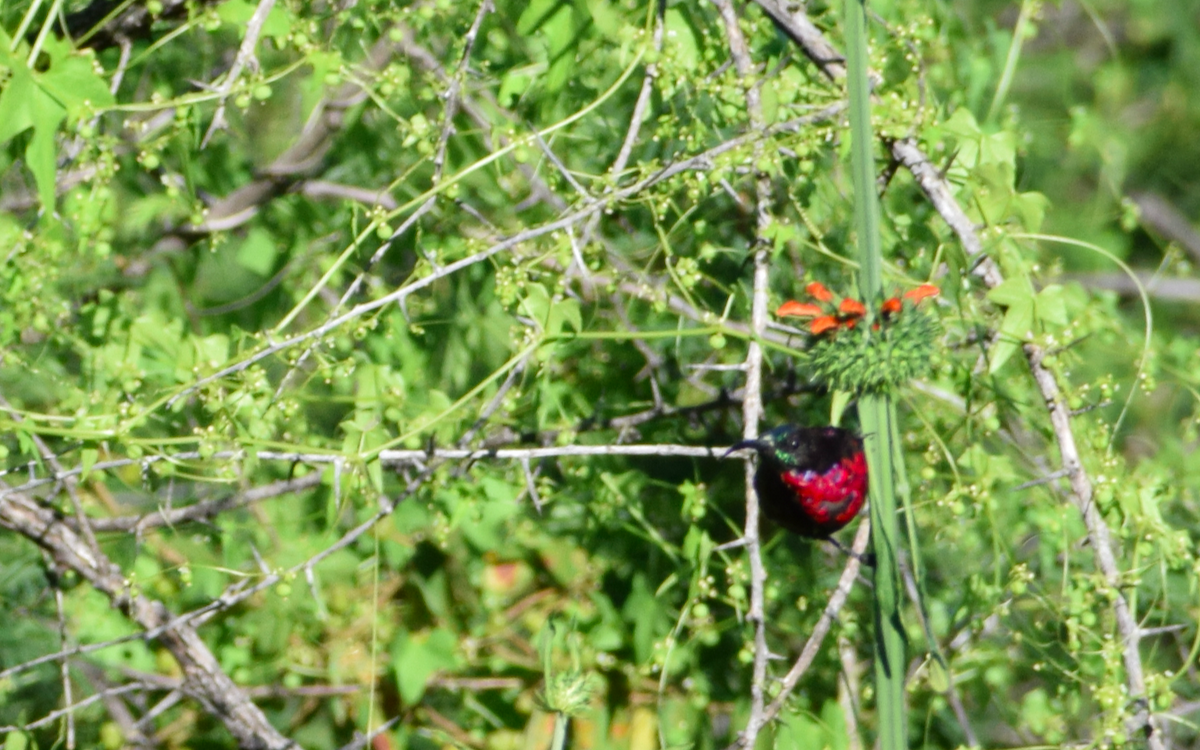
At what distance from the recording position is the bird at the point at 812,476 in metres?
1.01

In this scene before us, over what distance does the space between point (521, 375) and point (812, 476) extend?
45 cm

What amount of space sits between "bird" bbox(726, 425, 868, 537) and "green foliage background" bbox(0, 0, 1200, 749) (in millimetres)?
147

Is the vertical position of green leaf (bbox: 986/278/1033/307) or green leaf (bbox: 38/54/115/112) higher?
green leaf (bbox: 38/54/115/112)

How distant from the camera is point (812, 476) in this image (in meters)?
1.01

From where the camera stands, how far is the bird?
3.32 feet

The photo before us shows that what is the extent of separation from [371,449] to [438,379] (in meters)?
0.42

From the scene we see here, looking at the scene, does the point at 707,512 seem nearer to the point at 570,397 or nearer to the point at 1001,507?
the point at 570,397

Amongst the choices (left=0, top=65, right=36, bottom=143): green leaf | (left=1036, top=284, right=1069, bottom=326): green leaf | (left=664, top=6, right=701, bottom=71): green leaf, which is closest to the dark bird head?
(left=1036, top=284, right=1069, bottom=326): green leaf

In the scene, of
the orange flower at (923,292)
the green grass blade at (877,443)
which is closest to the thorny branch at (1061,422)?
the orange flower at (923,292)

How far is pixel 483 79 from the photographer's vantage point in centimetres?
138

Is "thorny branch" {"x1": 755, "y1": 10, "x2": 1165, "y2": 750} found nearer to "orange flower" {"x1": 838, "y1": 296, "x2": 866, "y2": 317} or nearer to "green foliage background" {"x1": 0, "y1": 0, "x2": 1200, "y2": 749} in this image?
"green foliage background" {"x1": 0, "y1": 0, "x2": 1200, "y2": 749}

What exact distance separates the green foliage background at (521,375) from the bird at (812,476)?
0.15 metres

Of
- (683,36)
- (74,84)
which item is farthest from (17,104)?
(683,36)

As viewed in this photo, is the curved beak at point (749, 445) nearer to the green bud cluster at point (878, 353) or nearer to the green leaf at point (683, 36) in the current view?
the green bud cluster at point (878, 353)
